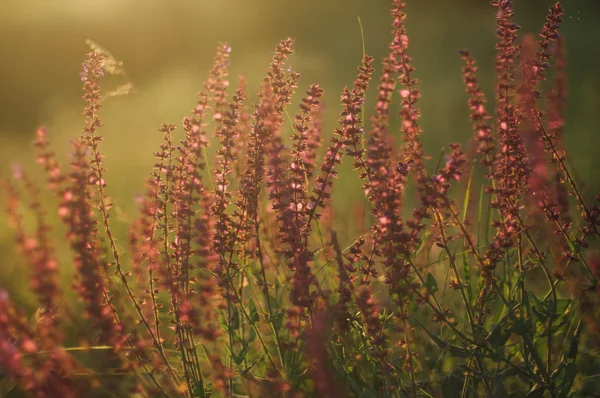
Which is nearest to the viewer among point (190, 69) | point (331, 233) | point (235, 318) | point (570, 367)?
point (331, 233)

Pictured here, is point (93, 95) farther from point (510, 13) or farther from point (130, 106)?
point (130, 106)

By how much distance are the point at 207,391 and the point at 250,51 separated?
29.5 ft

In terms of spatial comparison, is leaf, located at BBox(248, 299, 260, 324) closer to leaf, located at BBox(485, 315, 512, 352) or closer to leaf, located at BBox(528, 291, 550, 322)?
leaf, located at BBox(485, 315, 512, 352)

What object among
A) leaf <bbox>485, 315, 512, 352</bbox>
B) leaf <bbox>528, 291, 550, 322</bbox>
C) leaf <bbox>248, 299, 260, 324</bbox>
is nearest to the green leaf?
leaf <bbox>248, 299, 260, 324</bbox>

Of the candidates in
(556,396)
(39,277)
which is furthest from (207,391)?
(556,396)

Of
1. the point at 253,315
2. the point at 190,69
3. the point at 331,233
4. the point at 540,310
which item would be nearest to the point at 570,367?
the point at 540,310

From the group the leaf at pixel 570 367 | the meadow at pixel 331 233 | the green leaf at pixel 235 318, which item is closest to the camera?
the meadow at pixel 331 233

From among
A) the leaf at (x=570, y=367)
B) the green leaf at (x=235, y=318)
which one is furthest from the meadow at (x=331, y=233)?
the green leaf at (x=235, y=318)

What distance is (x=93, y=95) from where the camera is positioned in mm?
2438

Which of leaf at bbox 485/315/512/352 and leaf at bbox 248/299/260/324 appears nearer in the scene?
leaf at bbox 485/315/512/352

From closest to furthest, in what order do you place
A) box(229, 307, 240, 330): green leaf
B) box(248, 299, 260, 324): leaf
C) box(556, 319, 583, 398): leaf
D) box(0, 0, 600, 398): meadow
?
box(0, 0, 600, 398): meadow < box(556, 319, 583, 398): leaf < box(248, 299, 260, 324): leaf < box(229, 307, 240, 330): green leaf

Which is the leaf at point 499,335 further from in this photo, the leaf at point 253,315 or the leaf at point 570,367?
the leaf at point 253,315

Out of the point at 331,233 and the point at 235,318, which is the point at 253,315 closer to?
the point at 235,318

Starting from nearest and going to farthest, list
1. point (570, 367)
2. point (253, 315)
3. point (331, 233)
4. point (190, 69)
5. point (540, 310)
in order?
point (331, 233) → point (570, 367) → point (540, 310) → point (253, 315) → point (190, 69)
